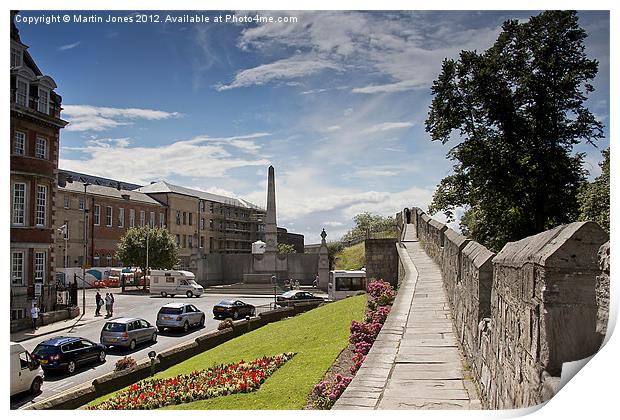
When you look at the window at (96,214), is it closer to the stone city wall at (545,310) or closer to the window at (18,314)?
the window at (18,314)

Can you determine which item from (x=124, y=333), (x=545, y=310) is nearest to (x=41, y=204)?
(x=124, y=333)

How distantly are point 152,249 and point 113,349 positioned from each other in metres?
22.0

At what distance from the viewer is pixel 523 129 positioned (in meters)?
22.1

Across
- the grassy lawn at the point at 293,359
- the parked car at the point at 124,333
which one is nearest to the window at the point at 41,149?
the grassy lawn at the point at 293,359

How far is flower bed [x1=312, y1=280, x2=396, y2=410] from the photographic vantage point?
8055mm

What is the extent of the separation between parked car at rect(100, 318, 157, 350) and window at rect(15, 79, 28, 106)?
8862 millimetres

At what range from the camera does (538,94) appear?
21.2m

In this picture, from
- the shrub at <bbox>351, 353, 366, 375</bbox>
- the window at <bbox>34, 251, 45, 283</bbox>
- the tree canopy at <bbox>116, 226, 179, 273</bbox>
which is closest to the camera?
the shrub at <bbox>351, 353, 366, 375</bbox>

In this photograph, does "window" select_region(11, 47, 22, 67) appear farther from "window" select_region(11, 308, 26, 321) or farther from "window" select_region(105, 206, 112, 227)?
"window" select_region(105, 206, 112, 227)

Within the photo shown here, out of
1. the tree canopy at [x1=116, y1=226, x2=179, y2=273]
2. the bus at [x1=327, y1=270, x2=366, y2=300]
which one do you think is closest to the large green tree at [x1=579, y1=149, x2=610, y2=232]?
the bus at [x1=327, y1=270, x2=366, y2=300]

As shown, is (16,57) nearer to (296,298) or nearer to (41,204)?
(41,204)
